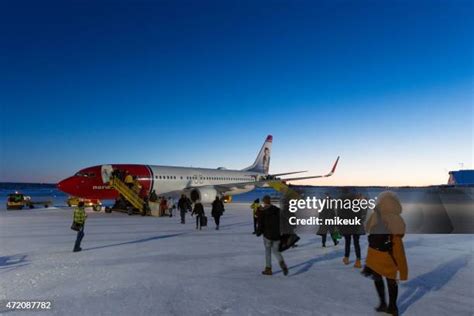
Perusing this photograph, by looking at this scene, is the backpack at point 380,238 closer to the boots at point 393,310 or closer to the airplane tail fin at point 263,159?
the boots at point 393,310

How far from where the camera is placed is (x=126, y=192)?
78.5 ft

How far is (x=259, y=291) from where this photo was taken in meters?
6.25

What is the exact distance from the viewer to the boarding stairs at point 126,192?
23.4m

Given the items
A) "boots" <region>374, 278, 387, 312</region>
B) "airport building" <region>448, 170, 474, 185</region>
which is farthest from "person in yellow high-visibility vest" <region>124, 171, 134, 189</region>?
"airport building" <region>448, 170, 474, 185</region>

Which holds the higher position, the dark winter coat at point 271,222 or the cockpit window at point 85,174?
the cockpit window at point 85,174

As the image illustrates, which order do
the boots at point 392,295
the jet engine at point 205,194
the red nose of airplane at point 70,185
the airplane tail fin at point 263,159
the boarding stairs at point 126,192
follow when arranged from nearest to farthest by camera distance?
1. the boots at point 392,295
2. the boarding stairs at point 126,192
3. the red nose of airplane at point 70,185
4. the jet engine at point 205,194
5. the airplane tail fin at point 263,159

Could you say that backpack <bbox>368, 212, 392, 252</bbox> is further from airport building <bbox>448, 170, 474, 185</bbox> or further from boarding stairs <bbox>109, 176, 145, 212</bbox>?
airport building <bbox>448, 170, 474, 185</bbox>

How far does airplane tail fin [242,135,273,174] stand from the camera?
4675cm

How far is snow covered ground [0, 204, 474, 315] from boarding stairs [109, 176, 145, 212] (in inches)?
449

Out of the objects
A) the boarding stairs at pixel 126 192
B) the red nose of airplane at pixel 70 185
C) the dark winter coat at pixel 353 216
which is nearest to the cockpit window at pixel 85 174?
the red nose of airplane at pixel 70 185

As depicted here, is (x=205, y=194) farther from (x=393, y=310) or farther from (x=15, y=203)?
(x=393, y=310)

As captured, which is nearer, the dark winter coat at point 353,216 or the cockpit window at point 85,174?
the dark winter coat at point 353,216

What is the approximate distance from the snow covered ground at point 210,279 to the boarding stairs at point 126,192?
1140 centimetres

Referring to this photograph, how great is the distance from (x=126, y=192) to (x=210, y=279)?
18.4m
